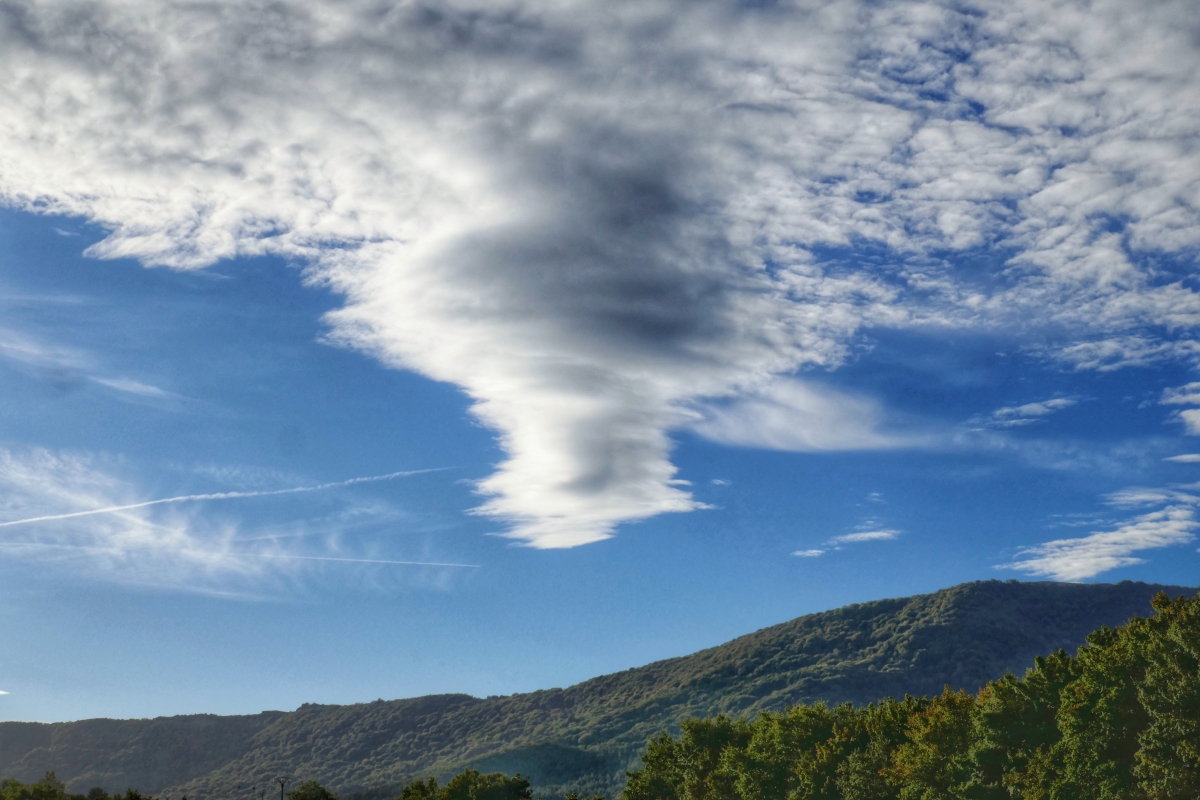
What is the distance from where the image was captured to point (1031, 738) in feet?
201

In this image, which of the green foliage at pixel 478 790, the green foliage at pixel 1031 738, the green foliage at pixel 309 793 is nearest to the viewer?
the green foliage at pixel 1031 738

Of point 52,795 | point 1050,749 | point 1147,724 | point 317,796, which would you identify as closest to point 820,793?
point 1050,749

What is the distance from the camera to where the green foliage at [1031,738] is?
2055 inches

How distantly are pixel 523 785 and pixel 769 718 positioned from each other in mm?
27602

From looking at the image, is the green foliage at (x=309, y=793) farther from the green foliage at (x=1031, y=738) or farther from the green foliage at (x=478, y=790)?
the green foliage at (x=1031, y=738)

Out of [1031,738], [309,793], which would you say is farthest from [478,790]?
[1031,738]

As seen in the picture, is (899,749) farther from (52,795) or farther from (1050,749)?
(52,795)

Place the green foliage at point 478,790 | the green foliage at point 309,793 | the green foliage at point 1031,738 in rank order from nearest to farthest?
the green foliage at point 1031,738
the green foliage at point 478,790
the green foliage at point 309,793

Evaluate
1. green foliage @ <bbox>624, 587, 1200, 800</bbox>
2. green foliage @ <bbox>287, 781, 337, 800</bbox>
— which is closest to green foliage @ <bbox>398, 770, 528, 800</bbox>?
green foliage @ <bbox>287, 781, 337, 800</bbox>

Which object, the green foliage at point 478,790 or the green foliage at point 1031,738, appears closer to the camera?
the green foliage at point 1031,738

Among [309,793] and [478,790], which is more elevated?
[309,793]

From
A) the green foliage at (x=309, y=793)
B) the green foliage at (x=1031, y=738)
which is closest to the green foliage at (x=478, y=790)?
the green foliage at (x=309, y=793)

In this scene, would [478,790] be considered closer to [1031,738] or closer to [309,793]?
[309,793]

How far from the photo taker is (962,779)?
64.3 meters
